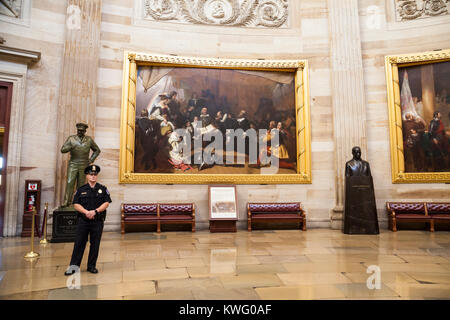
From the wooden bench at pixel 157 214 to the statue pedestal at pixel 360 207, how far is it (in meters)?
4.32

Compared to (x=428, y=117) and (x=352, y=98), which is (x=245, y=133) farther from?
(x=428, y=117)

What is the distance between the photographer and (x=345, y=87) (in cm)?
970

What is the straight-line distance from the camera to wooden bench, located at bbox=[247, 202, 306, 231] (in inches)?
352

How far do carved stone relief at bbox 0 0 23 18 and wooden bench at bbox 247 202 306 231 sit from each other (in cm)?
829

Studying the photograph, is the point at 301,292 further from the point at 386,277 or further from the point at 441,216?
the point at 441,216

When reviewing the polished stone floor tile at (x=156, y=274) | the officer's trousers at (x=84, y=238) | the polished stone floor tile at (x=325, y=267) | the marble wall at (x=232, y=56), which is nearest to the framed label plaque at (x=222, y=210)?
the marble wall at (x=232, y=56)

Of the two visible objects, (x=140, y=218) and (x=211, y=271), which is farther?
(x=140, y=218)

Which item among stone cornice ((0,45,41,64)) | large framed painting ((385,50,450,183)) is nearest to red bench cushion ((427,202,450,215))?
large framed painting ((385,50,450,183))

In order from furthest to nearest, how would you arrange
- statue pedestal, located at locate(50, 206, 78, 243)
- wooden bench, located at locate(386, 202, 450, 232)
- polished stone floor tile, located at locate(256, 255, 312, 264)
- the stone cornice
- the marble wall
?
wooden bench, located at locate(386, 202, 450, 232) < the marble wall < the stone cornice < statue pedestal, located at locate(50, 206, 78, 243) < polished stone floor tile, located at locate(256, 255, 312, 264)

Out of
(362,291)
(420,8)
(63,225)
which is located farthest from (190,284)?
(420,8)

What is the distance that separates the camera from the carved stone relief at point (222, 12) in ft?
32.2

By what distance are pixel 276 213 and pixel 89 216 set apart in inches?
237

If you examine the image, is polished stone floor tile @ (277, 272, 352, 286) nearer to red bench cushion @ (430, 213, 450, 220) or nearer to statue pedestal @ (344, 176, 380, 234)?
statue pedestal @ (344, 176, 380, 234)

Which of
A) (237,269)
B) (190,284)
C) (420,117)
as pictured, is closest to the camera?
(190,284)
